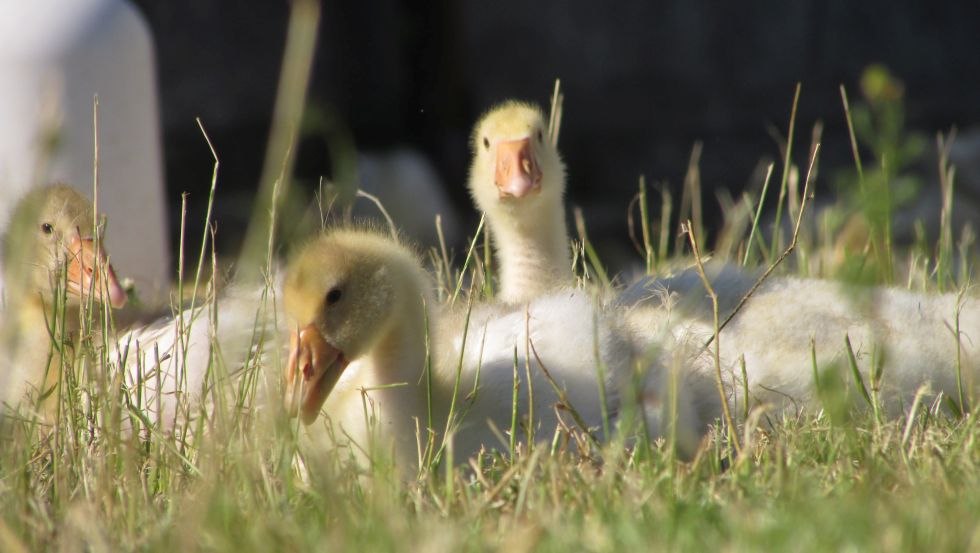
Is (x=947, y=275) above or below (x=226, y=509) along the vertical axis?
below

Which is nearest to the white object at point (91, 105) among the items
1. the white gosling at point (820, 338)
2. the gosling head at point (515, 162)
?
the gosling head at point (515, 162)

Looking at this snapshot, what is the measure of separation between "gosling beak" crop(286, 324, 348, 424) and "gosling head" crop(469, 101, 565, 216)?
3.65 feet

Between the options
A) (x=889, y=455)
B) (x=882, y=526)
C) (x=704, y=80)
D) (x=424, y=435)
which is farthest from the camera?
(x=704, y=80)

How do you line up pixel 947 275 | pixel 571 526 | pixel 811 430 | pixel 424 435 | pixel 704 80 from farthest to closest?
pixel 704 80 → pixel 947 275 → pixel 424 435 → pixel 811 430 → pixel 571 526

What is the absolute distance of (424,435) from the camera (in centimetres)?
283

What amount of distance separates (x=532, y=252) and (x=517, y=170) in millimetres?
253

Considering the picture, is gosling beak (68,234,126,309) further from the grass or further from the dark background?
the dark background

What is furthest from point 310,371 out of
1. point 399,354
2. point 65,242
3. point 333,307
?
point 65,242

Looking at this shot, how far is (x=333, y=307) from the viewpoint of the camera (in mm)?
2762

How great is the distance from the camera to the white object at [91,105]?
448cm

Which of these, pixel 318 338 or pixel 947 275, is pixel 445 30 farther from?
pixel 318 338

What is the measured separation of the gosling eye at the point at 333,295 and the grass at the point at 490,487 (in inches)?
8.7

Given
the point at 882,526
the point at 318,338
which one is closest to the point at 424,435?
the point at 318,338

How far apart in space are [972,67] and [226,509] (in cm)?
706
